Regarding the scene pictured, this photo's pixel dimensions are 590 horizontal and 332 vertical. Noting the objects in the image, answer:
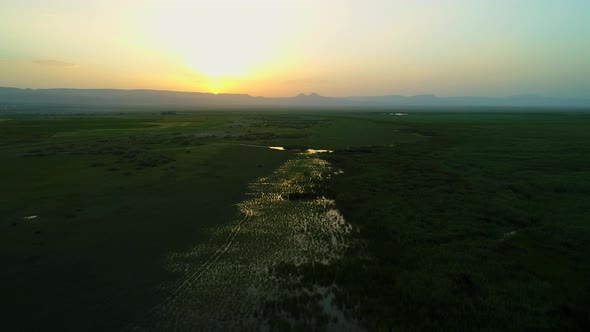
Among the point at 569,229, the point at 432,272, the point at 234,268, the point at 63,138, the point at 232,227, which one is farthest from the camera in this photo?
the point at 63,138

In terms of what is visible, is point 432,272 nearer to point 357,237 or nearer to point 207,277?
point 357,237

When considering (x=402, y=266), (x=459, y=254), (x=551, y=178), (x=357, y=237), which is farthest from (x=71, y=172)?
(x=551, y=178)

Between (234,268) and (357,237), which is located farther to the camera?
(357,237)

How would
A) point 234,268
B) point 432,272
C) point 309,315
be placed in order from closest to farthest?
1. point 309,315
2. point 432,272
3. point 234,268

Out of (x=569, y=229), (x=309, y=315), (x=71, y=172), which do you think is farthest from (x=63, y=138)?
(x=569, y=229)

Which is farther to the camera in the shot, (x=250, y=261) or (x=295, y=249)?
(x=295, y=249)

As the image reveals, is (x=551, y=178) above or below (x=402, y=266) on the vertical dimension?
above
